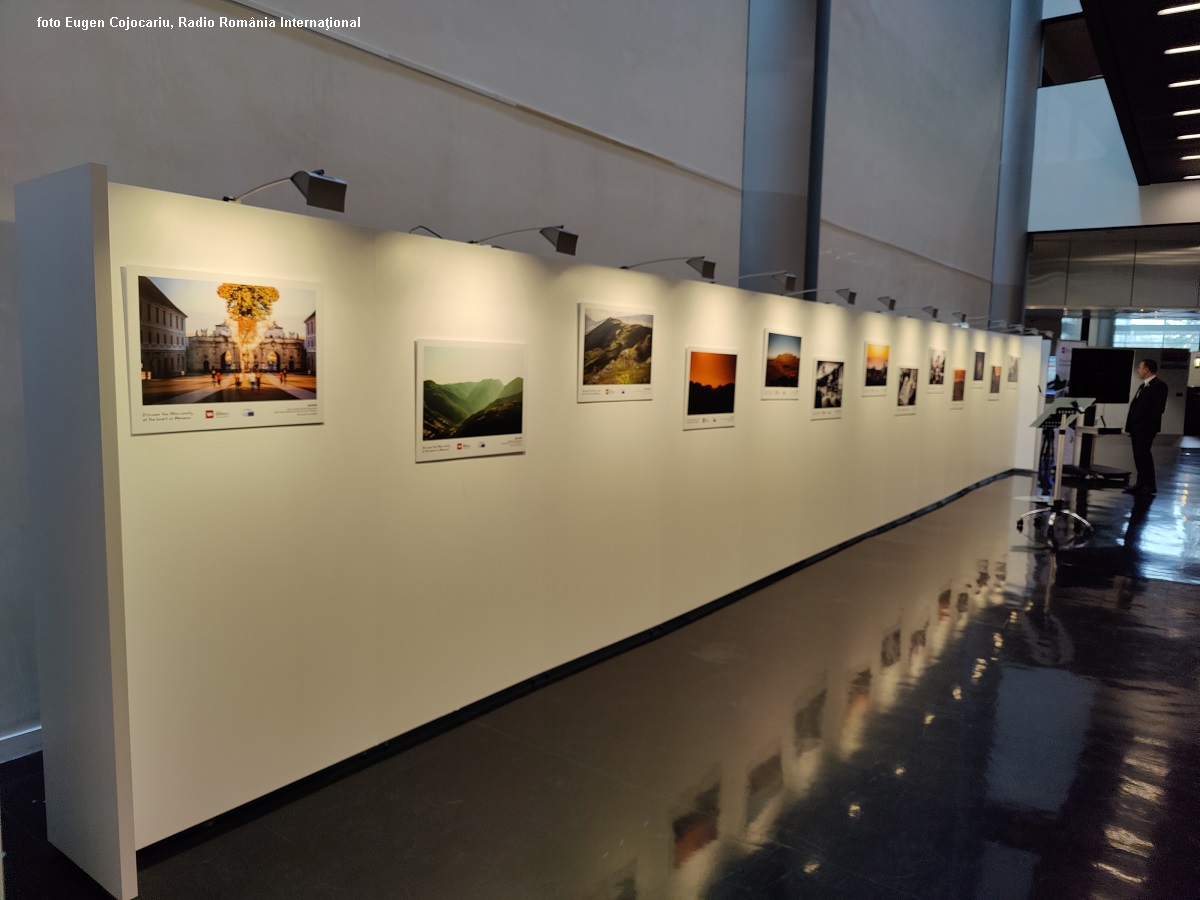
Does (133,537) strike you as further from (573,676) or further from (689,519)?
(689,519)

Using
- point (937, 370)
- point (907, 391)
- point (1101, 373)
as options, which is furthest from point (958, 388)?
point (1101, 373)

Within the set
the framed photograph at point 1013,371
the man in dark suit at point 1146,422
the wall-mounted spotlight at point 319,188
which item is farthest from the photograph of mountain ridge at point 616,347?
the framed photograph at point 1013,371

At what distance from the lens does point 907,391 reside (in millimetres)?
13383

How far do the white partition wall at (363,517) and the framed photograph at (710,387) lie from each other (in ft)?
0.46

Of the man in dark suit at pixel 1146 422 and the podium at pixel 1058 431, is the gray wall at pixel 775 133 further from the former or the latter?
the man in dark suit at pixel 1146 422

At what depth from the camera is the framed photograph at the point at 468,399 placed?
17.7ft

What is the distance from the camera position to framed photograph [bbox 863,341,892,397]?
11.8m

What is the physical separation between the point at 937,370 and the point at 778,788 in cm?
1127

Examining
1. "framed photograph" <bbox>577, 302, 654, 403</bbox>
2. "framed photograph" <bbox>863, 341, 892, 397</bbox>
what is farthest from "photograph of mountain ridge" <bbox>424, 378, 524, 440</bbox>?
"framed photograph" <bbox>863, 341, 892, 397</bbox>

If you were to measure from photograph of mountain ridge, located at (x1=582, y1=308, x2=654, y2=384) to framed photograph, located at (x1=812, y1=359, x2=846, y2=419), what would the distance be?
152 inches

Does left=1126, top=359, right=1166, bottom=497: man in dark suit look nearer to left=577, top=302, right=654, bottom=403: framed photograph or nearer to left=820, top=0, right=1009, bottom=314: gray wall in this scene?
left=820, top=0, right=1009, bottom=314: gray wall

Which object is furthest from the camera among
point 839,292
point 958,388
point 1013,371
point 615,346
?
point 1013,371

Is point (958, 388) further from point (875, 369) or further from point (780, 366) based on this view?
point (780, 366)

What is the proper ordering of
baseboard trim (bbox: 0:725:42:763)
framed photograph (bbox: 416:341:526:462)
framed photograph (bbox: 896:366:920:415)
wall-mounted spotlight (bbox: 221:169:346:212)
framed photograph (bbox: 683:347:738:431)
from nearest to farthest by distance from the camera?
1. wall-mounted spotlight (bbox: 221:169:346:212)
2. baseboard trim (bbox: 0:725:42:763)
3. framed photograph (bbox: 416:341:526:462)
4. framed photograph (bbox: 683:347:738:431)
5. framed photograph (bbox: 896:366:920:415)
